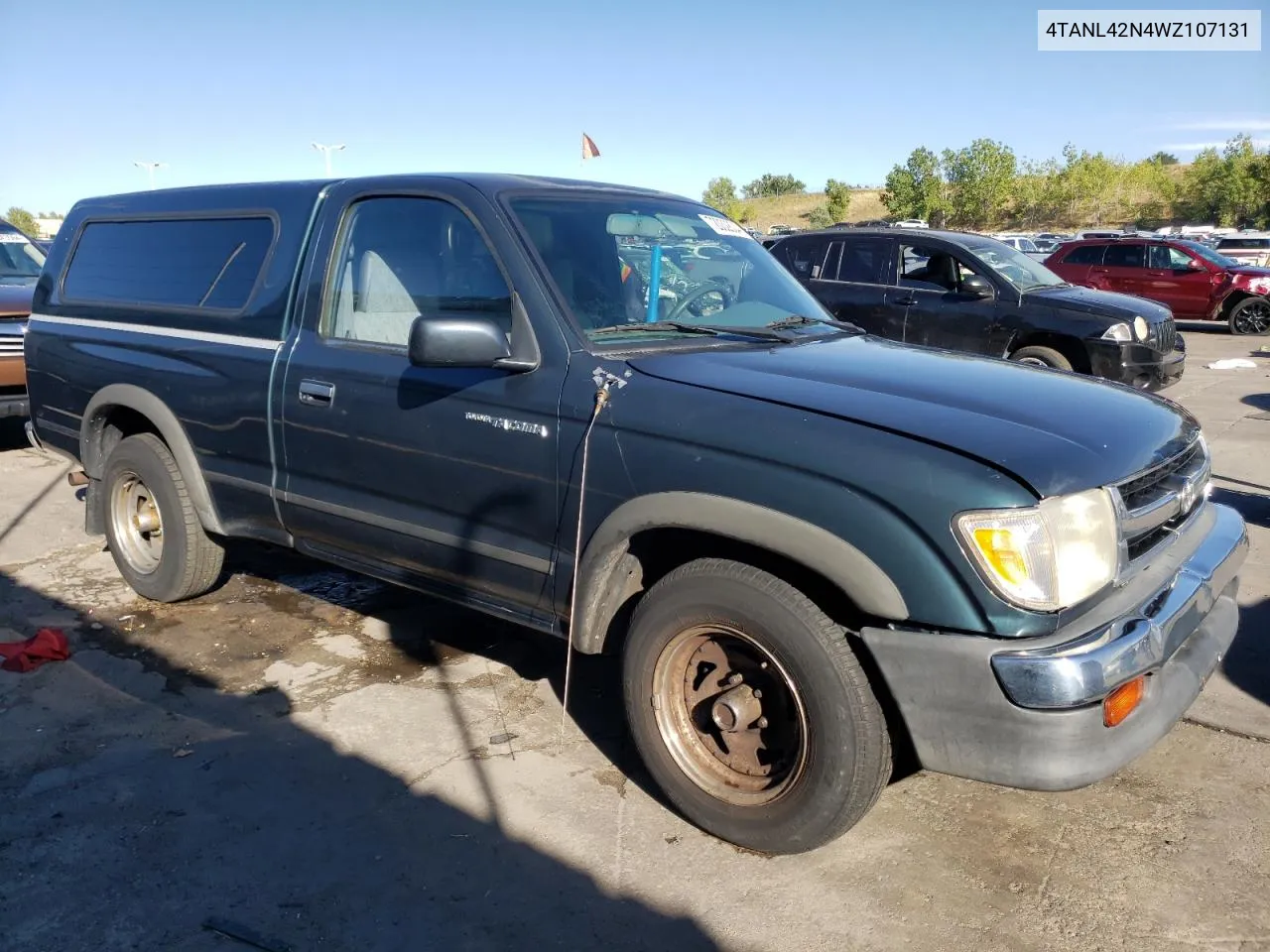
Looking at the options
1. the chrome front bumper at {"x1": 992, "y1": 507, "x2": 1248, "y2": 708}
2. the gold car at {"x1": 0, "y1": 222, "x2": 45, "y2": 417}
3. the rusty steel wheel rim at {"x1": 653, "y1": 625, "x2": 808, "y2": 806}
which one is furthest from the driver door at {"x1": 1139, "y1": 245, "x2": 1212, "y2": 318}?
the rusty steel wheel rim at {"x1": 653, "y1": 625, "x2": 808, "y2": 806}

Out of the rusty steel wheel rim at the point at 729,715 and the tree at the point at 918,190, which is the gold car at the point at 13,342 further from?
the tree at the point at 918,190

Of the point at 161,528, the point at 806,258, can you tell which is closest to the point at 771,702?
the point at 161,528

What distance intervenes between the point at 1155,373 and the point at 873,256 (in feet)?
9.66

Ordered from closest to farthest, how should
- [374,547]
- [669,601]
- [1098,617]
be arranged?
[1098,617] → [669,601] → [374,547]

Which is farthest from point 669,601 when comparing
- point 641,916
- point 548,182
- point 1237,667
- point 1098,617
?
point 1237,667

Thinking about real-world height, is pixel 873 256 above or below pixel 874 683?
above

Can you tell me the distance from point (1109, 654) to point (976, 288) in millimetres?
8064

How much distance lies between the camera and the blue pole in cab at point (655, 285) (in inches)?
140

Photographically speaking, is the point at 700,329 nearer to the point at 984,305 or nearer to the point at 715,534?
the point at 715,534

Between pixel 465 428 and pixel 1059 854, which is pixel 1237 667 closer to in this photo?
pixel 1059 854

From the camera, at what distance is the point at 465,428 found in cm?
338

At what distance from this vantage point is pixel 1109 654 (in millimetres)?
2465

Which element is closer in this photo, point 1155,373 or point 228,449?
point 228,449

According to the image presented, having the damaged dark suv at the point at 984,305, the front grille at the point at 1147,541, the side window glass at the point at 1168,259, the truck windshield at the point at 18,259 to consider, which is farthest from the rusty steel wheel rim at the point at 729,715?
the side window glass at the point at 1168,259
